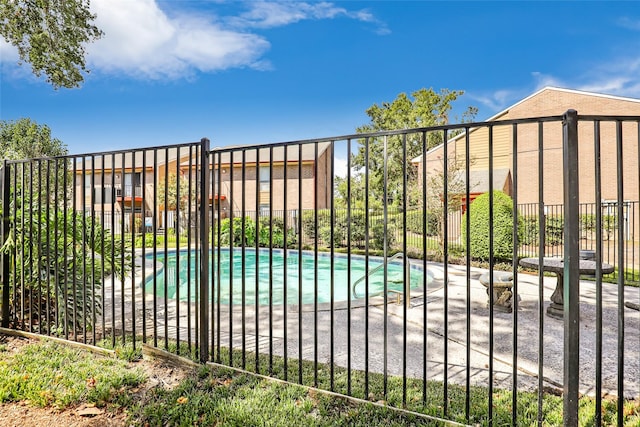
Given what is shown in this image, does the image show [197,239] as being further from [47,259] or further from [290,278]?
[290,278]

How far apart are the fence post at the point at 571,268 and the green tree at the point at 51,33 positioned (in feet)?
25.9

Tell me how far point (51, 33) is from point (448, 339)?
26.6ft

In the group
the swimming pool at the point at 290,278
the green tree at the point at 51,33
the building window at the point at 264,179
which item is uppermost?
the green tree at the point at 51,33

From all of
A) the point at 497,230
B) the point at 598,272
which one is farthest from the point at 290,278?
the point at 598,272

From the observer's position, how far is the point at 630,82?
54.3ft

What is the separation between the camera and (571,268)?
6.30ft

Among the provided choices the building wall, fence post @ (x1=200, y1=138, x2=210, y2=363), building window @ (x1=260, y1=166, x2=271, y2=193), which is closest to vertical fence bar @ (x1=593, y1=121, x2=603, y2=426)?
fence post @ (x1=200, y1=138, x2=210, y2=363)

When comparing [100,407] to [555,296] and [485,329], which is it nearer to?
[485,329]

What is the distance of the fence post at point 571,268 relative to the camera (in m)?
1.92

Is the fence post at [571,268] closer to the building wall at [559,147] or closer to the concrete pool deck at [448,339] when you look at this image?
the concrete pool deck at [448,339]

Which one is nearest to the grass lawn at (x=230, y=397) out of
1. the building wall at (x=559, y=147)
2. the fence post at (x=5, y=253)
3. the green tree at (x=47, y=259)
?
the green tree at (x=47, y=259)

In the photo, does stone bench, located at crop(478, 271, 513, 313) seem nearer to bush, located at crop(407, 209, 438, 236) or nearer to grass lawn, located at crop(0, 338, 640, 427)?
grass lawn, located at crop(0, 338, 640, 427)

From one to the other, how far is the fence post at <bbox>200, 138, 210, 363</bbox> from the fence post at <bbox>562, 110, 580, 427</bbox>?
2434mm

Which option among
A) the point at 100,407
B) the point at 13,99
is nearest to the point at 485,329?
the point at 100,407
